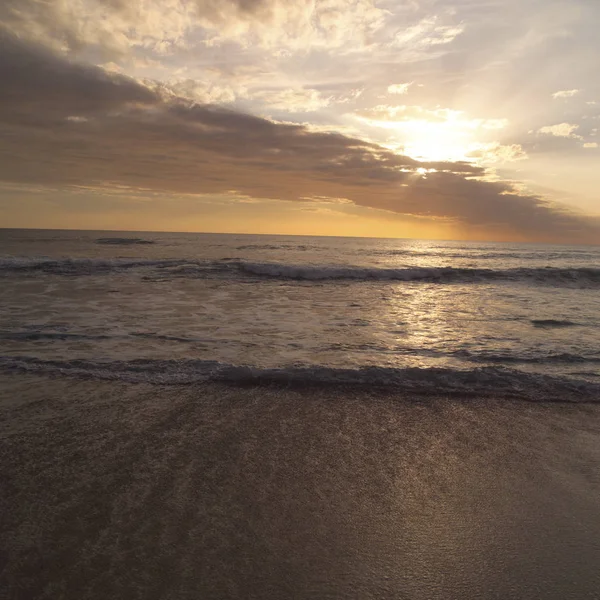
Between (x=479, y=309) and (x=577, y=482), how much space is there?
1036 cm

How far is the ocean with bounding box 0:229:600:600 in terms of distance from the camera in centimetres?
257

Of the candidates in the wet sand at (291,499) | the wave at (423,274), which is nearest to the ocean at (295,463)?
the wet sand at (291,499)

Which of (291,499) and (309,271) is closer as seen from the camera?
(291,499)

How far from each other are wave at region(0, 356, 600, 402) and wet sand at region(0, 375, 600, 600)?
2.11 ft

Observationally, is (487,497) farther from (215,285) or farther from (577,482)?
(215,285)

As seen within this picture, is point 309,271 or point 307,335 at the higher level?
point 307,335

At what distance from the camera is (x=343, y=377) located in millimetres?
6211

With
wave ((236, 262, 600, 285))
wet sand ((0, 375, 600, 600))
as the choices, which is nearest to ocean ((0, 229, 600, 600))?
wet sand ((0, 375, 600, 600))

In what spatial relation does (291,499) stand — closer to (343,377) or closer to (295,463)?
(295,463)

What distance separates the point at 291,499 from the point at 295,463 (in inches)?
20.8

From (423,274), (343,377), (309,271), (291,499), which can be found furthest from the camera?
(423,274)

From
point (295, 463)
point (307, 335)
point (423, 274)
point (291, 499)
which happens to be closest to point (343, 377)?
point (295, 463)

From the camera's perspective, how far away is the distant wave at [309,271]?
76.4 feet

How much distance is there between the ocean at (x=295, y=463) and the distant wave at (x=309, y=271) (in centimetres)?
1447
